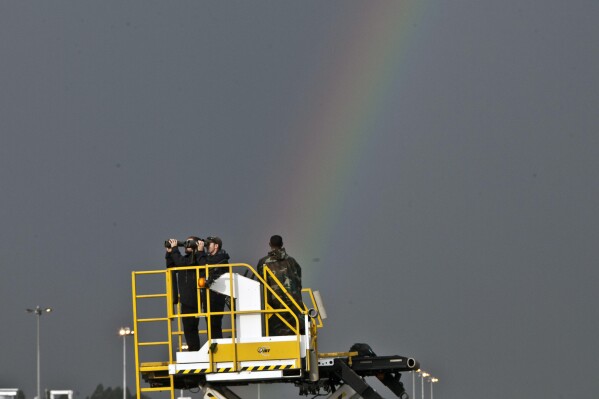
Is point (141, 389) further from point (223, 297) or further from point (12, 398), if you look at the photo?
point (12, 398)

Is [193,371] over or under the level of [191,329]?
under

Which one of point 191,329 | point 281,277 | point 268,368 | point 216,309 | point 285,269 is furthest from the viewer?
point 285,269

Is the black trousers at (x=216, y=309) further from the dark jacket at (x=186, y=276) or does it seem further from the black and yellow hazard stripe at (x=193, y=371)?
the black and yellow hazard stripe at (x=193, y=371)

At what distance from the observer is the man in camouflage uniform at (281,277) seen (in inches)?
816

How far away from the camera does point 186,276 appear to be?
20.9 meters

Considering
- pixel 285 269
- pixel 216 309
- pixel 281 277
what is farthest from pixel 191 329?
pixel 285 269

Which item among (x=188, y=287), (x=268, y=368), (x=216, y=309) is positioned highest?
(x=188, y=287)

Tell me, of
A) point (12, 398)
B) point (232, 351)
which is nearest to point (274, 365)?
point (232, 351)

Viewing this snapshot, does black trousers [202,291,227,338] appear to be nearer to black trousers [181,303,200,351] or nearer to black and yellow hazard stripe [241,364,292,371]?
black trousers [181,303,200,351]

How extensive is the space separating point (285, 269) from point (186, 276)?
1.66 m

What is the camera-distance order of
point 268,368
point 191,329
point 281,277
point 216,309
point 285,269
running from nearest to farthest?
point 268,368
point 191,329
point 216,309
point 281,277
point 285,269

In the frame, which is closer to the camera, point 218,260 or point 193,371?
point 193,371

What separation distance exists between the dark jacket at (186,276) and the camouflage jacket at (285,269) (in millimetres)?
1056

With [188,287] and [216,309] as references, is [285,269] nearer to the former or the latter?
[216,309]
